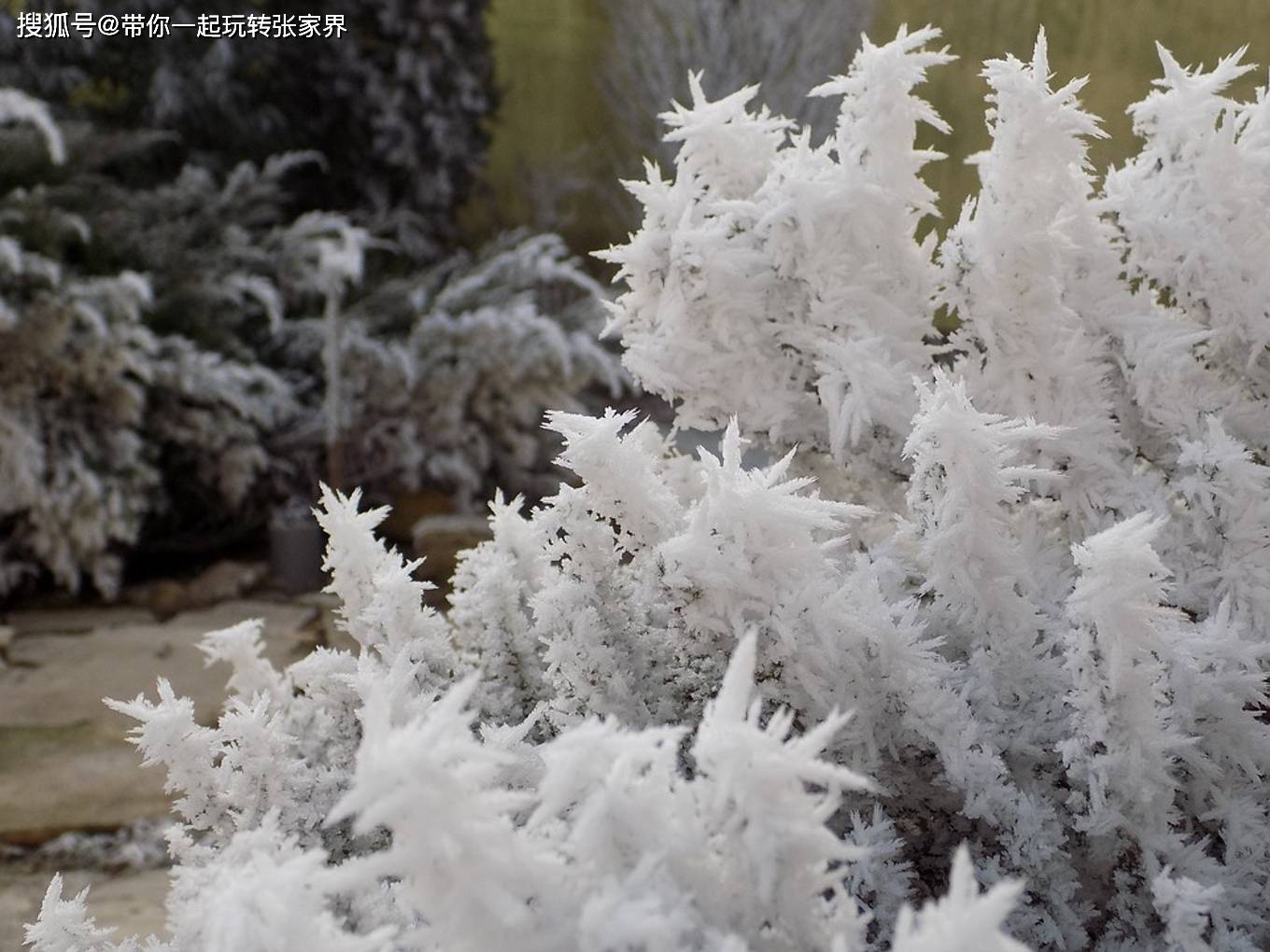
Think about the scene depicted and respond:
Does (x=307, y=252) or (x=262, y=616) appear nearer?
(x=262, y=616)

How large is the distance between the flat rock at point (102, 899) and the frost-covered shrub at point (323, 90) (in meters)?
3.57

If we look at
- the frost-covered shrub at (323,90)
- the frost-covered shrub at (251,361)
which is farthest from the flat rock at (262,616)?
the frost-covered shrub at (323,90)

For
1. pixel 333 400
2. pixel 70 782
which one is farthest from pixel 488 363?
pixel 70 782

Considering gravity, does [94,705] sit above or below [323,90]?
below

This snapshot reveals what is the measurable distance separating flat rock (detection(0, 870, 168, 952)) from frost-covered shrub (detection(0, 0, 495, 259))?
3572 mm

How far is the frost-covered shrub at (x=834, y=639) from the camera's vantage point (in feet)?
2.22

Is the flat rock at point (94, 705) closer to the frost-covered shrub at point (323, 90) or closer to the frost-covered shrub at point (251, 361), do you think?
the frost-covered shrub at point (251, 361)

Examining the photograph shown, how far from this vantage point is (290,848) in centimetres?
92

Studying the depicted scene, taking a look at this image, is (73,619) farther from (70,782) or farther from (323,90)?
(323,90)

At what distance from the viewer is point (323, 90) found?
5.45 meters

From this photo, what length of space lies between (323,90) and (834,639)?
513 cm

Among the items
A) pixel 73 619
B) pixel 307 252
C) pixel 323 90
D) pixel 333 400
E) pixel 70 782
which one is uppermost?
pixel 323 90

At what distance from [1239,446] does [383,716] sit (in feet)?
2.86

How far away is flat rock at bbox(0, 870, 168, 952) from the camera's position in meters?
2.19
